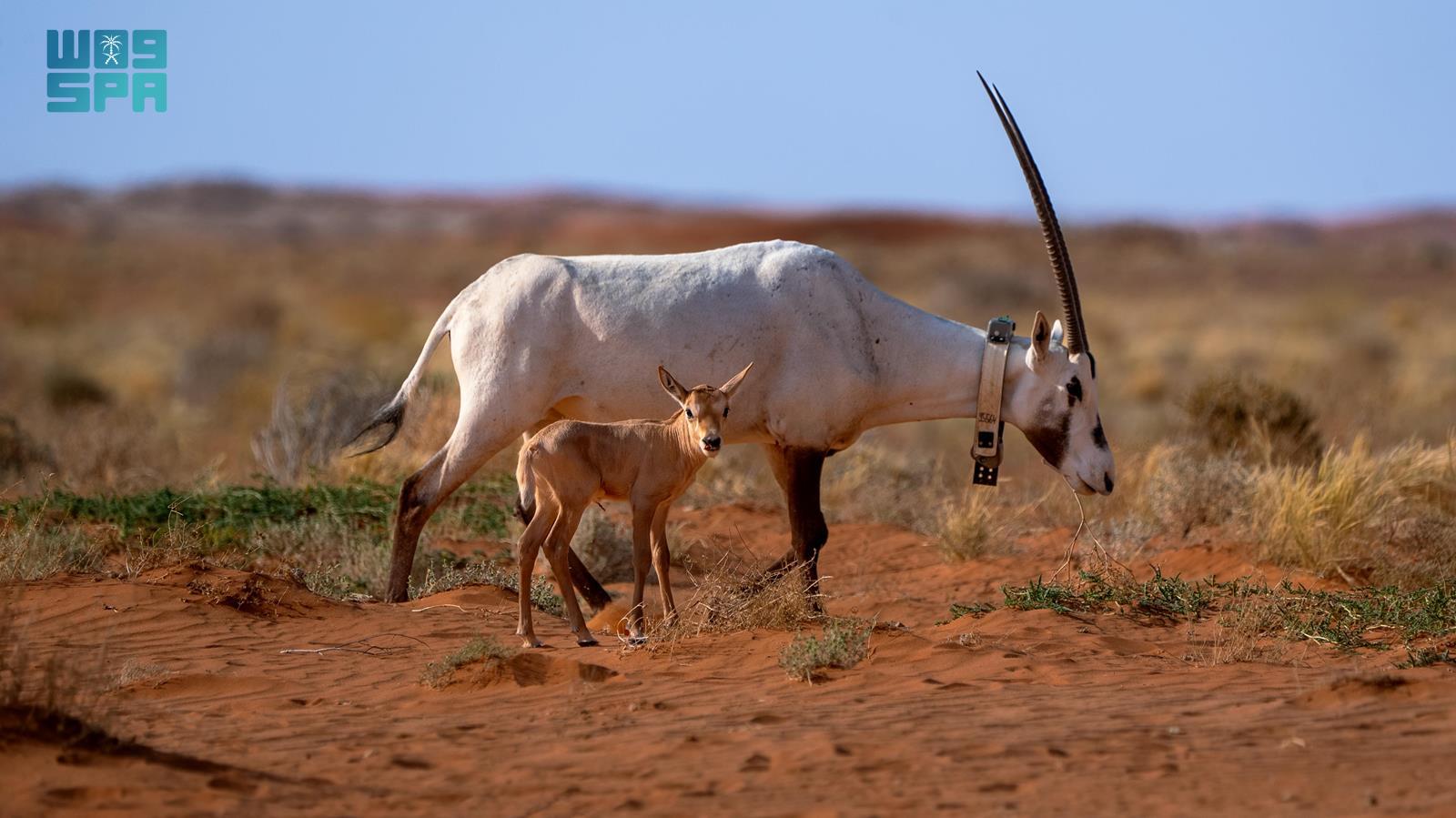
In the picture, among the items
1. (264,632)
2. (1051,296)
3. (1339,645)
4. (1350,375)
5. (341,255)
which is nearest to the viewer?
(1339,645)

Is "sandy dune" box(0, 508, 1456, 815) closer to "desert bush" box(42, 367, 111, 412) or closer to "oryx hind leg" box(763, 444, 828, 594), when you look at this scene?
"oryx hind leg" box(763, 444, 828, 594)

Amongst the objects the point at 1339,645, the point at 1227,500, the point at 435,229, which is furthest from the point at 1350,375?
the point at 435,229

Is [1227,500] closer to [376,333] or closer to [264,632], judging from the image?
[264,632]

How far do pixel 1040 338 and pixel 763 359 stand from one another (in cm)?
159

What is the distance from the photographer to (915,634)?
26.1 ft

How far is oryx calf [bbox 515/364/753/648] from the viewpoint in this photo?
7.81 m

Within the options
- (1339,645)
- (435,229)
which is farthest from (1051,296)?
(435,229)

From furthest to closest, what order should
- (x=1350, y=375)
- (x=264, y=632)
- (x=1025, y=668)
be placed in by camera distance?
(x=1350, y=375) → (x=264, y=632) → (x=1025, y=668)

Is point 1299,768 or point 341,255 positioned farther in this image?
point 341,255

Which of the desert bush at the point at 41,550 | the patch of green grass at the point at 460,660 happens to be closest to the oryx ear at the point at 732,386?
the patch of green grass at the point at 460,660

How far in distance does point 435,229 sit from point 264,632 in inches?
4238

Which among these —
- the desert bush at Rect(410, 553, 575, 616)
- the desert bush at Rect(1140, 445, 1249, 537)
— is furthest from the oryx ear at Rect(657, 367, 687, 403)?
the desert bush at Rect(1140, 445, 1249, 537)

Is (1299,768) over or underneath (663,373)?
underneath

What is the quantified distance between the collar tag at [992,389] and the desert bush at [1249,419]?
548 cm
